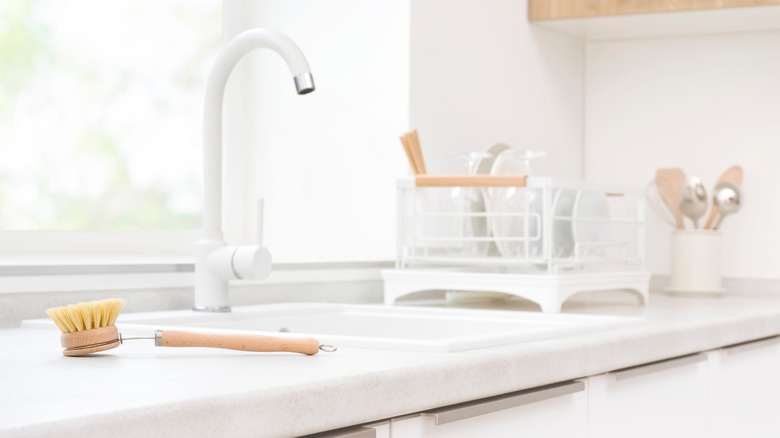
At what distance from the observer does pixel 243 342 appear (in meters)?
1.11

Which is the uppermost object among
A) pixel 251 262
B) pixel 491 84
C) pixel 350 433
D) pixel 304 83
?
pixel 491 84

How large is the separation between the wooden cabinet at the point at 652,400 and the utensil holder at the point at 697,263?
2.57ft

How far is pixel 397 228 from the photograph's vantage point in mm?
2000

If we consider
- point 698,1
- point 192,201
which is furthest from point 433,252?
point 698,1

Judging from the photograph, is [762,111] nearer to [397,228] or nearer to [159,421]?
[397,228]

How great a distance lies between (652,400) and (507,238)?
427mm

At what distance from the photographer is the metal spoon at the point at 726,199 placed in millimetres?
2510

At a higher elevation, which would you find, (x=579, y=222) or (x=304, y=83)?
(x=304, y=83)

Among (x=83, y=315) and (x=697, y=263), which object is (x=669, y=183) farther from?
(x=83, y=315)

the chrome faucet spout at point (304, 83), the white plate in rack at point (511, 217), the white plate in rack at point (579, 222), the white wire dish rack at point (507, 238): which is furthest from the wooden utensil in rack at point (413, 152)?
the chrome faucet spout at point (304, 83)

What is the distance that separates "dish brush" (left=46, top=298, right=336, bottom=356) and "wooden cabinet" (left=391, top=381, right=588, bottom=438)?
0.44 ft

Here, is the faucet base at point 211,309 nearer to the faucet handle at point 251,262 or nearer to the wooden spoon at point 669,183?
the faucet handle at point 251,262

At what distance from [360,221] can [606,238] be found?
18.8 inches

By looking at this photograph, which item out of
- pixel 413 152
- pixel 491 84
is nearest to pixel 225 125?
pixel 413 152
